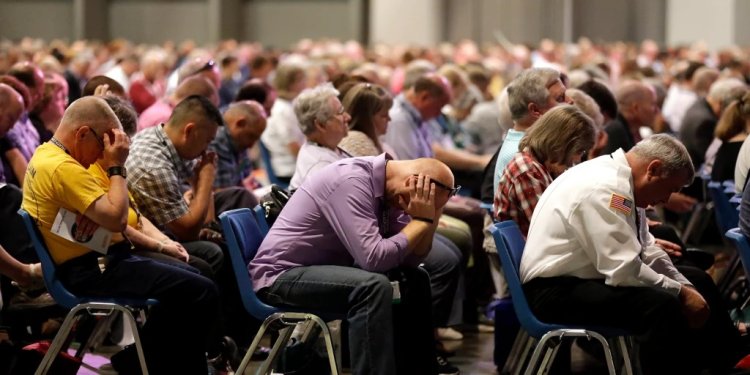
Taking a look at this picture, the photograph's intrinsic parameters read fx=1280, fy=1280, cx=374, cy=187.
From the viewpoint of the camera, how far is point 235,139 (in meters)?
6.80

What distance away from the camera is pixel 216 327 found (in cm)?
548

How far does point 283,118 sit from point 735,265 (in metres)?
3.31

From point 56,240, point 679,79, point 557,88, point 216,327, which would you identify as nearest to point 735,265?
point 557,88

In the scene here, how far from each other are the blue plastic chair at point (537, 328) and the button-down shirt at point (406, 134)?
2.89 metres

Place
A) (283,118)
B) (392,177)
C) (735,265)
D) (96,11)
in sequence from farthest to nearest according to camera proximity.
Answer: (96,11)
(283,118)
(735,265)
(392,177)

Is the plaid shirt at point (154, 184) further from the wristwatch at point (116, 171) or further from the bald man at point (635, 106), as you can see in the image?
the bald man at point (635, 106)

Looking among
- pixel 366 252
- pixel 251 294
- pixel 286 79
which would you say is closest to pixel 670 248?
pixel 366 252

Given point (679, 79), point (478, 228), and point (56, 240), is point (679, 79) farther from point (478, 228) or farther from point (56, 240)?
point (56, 240)

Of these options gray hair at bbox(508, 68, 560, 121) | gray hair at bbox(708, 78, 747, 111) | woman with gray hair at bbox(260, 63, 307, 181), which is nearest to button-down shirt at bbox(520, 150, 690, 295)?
gray hair at bbox(508, 68, 560, 121)

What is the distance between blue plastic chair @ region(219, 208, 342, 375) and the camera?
4.55 m

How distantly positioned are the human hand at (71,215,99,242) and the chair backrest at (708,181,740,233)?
334 cm

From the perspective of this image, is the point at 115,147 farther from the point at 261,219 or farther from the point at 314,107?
the point at 314,107

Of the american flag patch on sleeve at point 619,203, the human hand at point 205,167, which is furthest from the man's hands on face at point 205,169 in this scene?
the american flag patch on sleeve at point 619,203

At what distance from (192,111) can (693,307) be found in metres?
2.35
